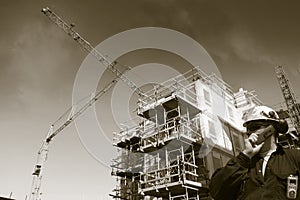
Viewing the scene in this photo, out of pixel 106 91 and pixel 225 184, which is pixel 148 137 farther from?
pixel 106 91

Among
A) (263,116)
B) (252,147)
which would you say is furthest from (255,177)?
(263,116)

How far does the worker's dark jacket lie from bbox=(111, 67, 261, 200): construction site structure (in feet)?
43.9

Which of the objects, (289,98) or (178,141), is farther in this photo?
(289,98)

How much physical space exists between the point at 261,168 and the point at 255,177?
117 mm

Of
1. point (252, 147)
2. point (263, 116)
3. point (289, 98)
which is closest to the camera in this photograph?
point (252, 147)

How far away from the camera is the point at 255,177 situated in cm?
239

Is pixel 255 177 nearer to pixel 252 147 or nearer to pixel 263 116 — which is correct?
pixel 252 147

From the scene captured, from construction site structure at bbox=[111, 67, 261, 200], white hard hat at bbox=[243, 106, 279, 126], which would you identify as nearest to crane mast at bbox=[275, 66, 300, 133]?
construction site structure at bbox=[111, 67, 261, 200]

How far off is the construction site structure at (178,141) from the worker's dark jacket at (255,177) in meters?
13.4

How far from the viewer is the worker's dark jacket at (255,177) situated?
7.39 ft

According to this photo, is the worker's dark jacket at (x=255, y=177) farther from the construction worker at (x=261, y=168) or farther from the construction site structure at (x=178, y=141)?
the construction site structure at (x=178, y=141)

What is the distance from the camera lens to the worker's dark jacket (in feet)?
7.39

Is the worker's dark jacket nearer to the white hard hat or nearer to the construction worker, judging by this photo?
the construction worker

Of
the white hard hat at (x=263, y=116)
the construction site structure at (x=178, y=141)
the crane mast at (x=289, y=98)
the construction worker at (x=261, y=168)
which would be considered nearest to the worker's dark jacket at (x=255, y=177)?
the construction worker at (x=261, y=168)
